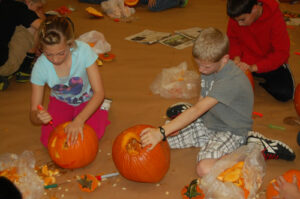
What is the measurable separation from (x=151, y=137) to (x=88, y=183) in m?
0.42

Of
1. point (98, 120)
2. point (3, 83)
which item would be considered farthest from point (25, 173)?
point (3, 83)

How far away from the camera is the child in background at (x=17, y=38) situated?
2.63 meters

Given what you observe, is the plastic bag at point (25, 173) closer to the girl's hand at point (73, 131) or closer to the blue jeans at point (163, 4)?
the girl's hand at point (73, 131)

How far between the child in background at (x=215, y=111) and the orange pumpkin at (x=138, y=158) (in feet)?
0.18

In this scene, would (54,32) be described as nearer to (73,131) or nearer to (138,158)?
(73,131)

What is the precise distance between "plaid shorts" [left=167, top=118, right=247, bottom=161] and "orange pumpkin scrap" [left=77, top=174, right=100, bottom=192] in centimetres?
53

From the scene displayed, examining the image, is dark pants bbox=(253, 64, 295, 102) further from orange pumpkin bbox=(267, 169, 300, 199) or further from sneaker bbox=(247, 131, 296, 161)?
orange pumpkin bbox=(267, 169, 300, 199)

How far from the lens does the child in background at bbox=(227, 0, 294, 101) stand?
2158 millimetres

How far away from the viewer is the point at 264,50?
→ 2.48 meters

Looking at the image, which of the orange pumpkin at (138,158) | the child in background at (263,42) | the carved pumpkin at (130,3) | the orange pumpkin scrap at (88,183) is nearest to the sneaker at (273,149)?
the orange pumpkin at (138,158)

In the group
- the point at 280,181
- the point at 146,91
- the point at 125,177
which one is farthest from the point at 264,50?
the point at 125,177

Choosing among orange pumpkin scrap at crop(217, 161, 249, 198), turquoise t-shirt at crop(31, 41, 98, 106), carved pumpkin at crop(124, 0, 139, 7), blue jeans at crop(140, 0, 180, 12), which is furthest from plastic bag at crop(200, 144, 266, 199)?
carved pumpkin at crop(124, 0, 139, 7)

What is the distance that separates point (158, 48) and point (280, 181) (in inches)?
86.2

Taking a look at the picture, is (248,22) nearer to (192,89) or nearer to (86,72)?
(192,89)
